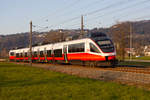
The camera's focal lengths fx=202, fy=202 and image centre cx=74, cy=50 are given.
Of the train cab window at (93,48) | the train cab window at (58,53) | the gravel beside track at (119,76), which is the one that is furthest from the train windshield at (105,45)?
the train cab window at (58,53)

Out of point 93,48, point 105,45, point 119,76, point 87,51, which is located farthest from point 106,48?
point 119,76

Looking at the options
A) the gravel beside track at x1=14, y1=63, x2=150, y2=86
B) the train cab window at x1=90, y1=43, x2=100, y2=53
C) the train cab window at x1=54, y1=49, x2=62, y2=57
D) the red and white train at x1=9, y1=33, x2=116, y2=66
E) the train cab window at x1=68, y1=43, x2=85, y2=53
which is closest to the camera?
the gravel beside track at x1=14, y1=63, x2=150, y2=86

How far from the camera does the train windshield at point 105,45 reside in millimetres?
22378

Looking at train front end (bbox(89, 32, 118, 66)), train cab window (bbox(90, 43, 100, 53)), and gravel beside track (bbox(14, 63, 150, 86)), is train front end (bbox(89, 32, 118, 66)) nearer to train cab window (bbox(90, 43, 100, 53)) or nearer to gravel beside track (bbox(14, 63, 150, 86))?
train cab window (bbox(90, 43, 100, 53))

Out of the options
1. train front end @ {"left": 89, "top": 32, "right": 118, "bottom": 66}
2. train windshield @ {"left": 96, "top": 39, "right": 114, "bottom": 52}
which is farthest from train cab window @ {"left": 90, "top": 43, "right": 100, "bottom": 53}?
train windshield @ {"left": 96, "top": 39, "right": 114, "bottom": 52}

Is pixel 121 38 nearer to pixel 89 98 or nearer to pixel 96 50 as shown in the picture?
pixel 96 50

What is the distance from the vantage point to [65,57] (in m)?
30.5

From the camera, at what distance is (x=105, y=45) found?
74.7 feet

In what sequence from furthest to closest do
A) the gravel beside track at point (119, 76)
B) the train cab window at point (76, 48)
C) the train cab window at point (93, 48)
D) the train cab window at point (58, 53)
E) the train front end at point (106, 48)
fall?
the train cab window at point (58, 53) → the train cab window at point (76, 48) → the train cab window at point (93, 48) → the train front end at point (106, 48) → the gravel beside track at point (119, 76)

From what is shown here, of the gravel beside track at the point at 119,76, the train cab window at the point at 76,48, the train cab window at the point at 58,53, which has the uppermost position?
the train cab window at the point at 76,48

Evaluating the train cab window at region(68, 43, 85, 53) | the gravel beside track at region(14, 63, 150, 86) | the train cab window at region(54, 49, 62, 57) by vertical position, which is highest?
the train cab window at region(68, 43, 85, 53)

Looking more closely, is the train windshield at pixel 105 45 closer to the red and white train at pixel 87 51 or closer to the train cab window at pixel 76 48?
the red and white train at pixel 87 51

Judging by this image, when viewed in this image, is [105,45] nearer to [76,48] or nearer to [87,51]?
[87,51]

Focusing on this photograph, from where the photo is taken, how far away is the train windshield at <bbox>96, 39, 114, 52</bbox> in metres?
22.4
